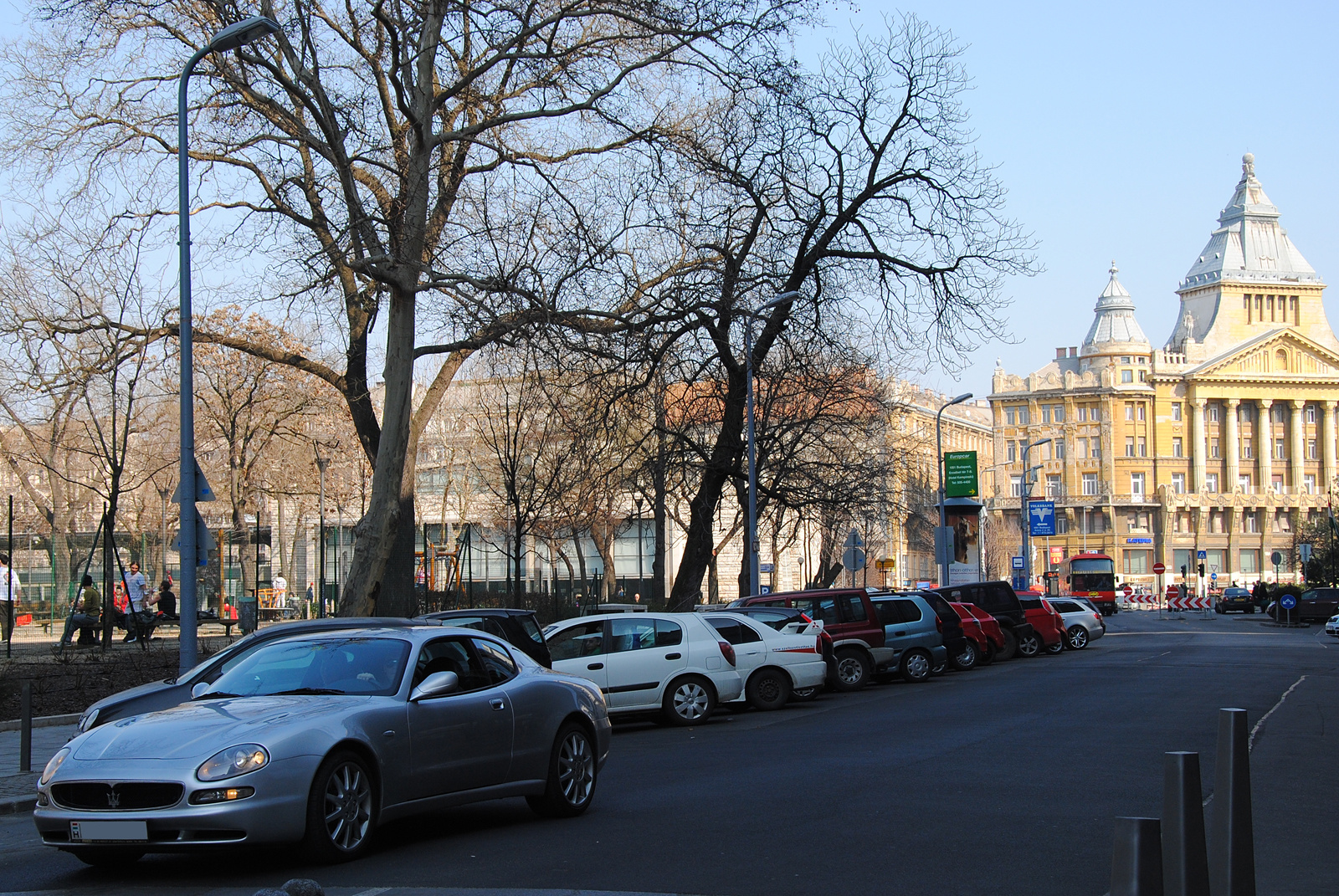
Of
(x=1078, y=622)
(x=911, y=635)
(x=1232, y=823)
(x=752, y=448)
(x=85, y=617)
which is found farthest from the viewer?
(x=1078, y=622)

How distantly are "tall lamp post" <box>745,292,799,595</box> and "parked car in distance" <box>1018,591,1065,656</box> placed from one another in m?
7.04

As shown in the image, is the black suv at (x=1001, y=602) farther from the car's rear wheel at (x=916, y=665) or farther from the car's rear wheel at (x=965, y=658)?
the car's rear wheel at (x=916, y=665)

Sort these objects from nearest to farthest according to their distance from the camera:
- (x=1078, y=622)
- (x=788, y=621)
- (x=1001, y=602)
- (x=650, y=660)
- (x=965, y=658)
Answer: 1. (x=650, y=660)
2. (x=788, y=621)
3. (x=965, y=658)
4. (x=1001, y=602)
5. (x=1078, y=622)

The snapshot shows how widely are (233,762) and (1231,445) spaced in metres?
125

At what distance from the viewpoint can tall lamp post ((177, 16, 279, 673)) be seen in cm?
1548

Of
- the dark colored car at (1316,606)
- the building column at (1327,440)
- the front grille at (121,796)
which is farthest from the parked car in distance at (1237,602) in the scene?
the front grille at (121,796)

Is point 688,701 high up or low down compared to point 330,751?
down

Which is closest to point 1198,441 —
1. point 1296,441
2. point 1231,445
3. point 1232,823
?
point 1231,445

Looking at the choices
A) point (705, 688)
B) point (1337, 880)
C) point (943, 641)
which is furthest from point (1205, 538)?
point (1337, 880)

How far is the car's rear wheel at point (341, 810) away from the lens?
761 centimetres

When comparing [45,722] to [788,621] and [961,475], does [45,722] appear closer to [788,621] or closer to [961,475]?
[788,621]

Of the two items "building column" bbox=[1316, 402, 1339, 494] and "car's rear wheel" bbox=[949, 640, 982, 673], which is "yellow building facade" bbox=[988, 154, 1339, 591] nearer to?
"building column" bbox=[1316, 402, 1339, 494]

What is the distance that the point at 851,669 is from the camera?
2348 cm

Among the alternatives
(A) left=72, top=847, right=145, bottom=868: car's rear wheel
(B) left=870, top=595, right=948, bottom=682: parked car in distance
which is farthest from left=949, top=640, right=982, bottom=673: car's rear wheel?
(A) left=72, top=847, right=145, bottom=868: car's rear wheel
